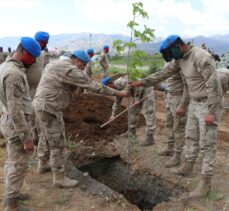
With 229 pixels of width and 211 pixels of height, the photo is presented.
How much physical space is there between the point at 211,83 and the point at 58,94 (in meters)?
2.28

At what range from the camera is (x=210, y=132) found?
16.4ft

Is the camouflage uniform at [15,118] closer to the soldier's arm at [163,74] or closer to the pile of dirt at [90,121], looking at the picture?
the soldier's arm at [163,74]

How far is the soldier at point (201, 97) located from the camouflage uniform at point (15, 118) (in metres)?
2.22

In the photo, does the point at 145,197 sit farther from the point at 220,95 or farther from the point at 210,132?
the point at 220,95

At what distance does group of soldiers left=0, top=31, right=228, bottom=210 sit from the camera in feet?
13.9

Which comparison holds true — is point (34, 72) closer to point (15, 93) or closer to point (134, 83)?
point (134, 83)

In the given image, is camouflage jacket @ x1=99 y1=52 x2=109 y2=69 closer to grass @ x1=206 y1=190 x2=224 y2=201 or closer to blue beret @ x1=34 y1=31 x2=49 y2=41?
blue beret @ x1=34 y1=31 x2=49 y2=41

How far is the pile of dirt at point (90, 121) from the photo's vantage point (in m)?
8.04

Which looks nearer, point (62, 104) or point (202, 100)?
point (202, 100)

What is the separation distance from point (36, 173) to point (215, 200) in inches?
121

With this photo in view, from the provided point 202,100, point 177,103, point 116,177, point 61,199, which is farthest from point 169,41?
point 116,177

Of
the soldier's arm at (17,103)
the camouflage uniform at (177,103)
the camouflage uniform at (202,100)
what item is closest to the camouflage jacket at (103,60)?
the camouflage uniform at (177,103)

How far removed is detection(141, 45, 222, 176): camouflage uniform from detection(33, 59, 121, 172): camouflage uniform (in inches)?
47.9

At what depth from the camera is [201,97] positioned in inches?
201
